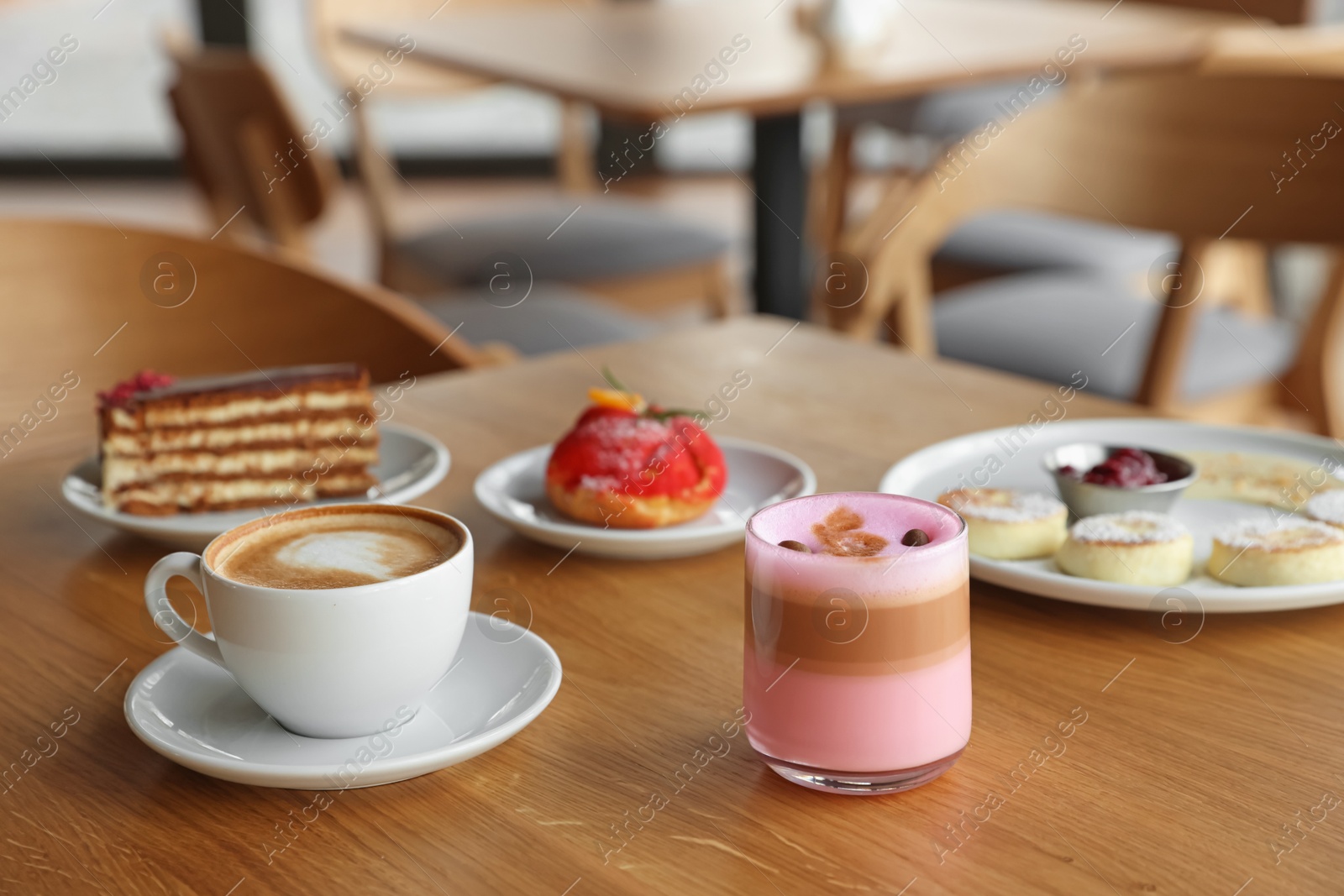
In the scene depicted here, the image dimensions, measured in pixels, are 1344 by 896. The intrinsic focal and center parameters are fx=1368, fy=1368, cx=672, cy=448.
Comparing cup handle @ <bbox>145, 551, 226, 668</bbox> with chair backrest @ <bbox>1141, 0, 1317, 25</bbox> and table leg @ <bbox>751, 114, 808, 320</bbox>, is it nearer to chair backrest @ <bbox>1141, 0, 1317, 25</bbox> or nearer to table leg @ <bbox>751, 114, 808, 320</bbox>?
table leg @ <bbox>751, 114, 808, 320</bbox>

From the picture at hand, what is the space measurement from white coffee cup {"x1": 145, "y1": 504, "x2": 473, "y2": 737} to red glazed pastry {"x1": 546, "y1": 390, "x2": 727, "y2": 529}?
0.22 metres

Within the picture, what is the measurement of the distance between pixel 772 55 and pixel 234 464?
1789mm

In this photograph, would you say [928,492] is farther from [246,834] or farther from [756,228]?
[756,228]

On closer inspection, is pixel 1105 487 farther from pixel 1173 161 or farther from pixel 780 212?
pixel 780 212

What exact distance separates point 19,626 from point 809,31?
214 centimetres

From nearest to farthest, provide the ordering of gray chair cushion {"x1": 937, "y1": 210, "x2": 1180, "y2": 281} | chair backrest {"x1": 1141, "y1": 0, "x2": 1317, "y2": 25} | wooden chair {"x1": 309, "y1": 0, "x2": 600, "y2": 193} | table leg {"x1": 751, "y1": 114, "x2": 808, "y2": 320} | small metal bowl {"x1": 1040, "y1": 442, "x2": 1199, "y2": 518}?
small metal bowl {"x1": 1040, "y1": 442, "x2": 1199, "y2": 518}
table leg {"x1": 751, "y1": 114, "x2": 808, "y2": 320}
gray chair cushion {"x1": 937, "y1": 210, "x2": 1180, "y2": 281}
chair backrest {"x1": 1141, "y1": 0, "x2": 1317, "y2": 25}
wooden chair {"x1": 309, "y1": 0, "x2": 600, "y2": 193}

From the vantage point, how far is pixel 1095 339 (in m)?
2.12

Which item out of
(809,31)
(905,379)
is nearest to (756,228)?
(809,31)

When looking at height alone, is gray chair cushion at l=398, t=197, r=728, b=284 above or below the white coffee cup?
below

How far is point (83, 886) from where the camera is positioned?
50 cm

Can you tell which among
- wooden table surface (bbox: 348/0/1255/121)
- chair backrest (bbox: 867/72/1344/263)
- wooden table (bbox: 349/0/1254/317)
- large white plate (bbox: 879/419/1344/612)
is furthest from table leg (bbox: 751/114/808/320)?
large white plate (bbox: 879/419/1344/612)

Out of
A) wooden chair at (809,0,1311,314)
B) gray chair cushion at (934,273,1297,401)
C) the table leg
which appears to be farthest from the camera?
the table leg

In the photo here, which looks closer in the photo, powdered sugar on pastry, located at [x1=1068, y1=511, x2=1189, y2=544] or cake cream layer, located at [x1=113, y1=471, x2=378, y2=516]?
powdered sugar on pastry, located at [x1=1068, y1=511, x2=1189, y2=544]

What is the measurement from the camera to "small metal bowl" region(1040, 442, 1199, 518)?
77 centimetres
